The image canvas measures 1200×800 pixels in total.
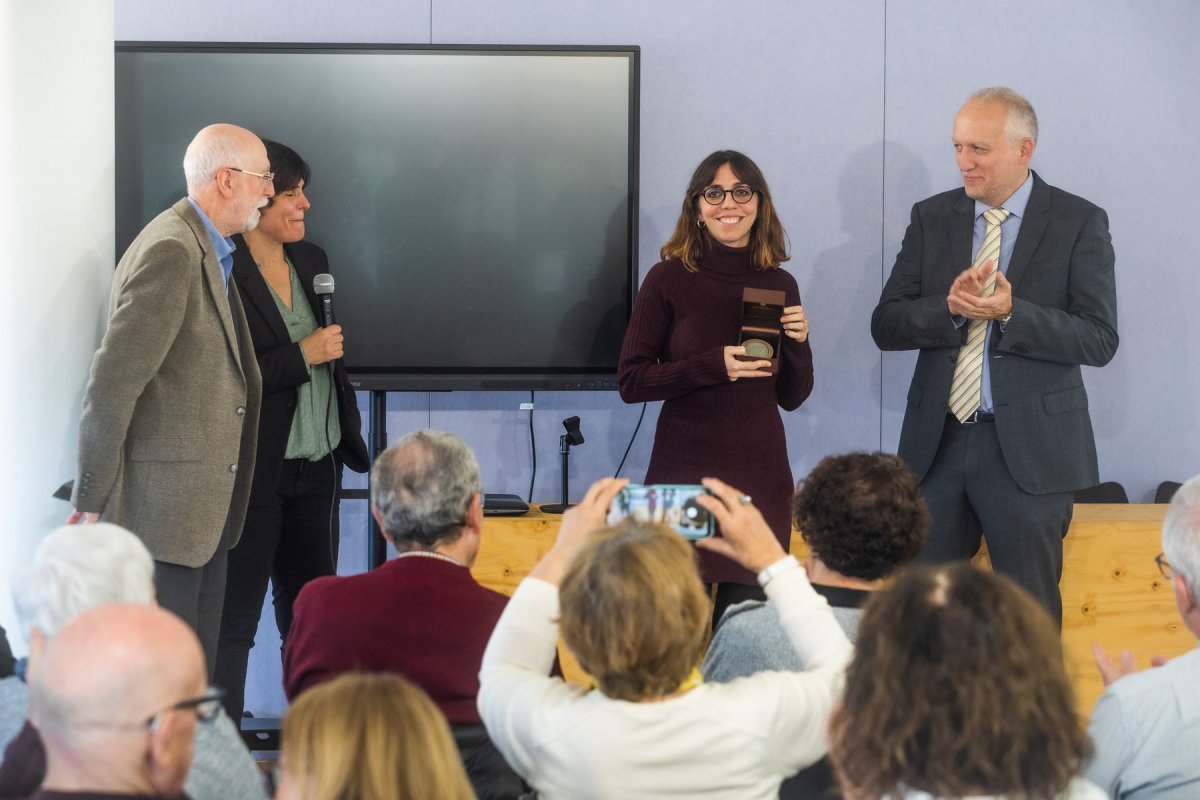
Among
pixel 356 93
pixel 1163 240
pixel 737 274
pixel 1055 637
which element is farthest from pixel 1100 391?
pixel 1055 637

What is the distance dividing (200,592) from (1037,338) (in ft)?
7.32

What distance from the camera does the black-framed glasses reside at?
137 centimetres

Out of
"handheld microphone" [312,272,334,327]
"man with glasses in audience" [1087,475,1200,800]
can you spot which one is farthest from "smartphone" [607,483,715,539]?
"handheld microphone" [312,272,334,327]

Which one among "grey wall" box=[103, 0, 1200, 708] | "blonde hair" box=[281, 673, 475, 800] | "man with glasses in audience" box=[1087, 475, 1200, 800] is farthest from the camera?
"grey wall" box=[103, 0, 1200, 708]

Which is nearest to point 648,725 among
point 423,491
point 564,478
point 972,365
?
point 423,491

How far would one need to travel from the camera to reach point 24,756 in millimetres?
1577

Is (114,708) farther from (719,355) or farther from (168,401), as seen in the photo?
(719,355)

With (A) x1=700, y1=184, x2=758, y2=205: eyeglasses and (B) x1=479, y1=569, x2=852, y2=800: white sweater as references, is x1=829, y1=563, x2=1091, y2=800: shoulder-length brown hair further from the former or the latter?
(A) x1=700, y1=184, x2=758, y2=205: eyeglasses

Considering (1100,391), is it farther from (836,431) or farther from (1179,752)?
(1179,752)

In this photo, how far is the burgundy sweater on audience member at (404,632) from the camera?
6.55 feet

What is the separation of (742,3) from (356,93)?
4.34 feet

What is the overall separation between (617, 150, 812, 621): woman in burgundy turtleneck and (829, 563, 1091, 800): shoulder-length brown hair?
1944 millimetres

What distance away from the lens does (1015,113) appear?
350cm

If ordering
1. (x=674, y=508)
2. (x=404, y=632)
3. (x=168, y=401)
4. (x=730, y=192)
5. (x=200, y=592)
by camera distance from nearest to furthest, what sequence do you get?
(x=404, y=632) → (x=674, y=508) → (x=168, y=401) → (x=200, y=592) → (x=730, y=192)
